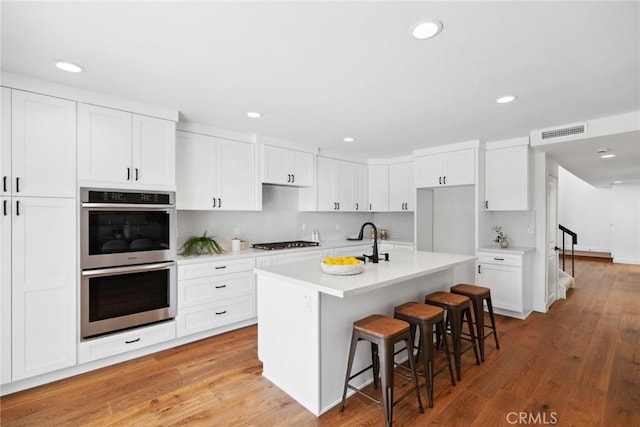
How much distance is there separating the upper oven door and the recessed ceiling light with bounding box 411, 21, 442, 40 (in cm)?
273

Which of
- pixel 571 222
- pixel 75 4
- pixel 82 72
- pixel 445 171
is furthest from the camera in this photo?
pixel 571 222

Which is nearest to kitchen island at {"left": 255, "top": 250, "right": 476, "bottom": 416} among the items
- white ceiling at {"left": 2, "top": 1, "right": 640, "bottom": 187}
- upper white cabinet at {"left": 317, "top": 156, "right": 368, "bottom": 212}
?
white ceiling at {"left": 2, "top": 1, "right": 640, "bottom": 187}

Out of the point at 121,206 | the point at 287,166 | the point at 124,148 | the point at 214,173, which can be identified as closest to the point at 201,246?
the point at 214,173

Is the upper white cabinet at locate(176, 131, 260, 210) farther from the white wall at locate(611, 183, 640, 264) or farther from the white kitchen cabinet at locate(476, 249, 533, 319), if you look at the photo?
the white wall at locate(611, 183, 640, 264)

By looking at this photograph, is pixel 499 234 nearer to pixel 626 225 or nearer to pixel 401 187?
pixel 401 187

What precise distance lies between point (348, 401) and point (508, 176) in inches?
148

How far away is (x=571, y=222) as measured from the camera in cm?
1034

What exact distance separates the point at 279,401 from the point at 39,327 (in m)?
2.04

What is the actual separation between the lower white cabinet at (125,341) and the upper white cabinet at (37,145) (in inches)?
52.8

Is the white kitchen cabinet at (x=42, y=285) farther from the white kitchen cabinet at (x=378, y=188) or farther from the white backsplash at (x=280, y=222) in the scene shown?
the white kitchen cabinet at (x=378, y=188)

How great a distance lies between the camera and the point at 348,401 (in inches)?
90.8

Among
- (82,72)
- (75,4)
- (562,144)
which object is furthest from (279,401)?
(562,144)

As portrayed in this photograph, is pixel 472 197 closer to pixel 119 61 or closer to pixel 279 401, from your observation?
pixel 279 401

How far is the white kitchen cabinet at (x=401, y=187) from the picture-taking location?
5.65 meters
